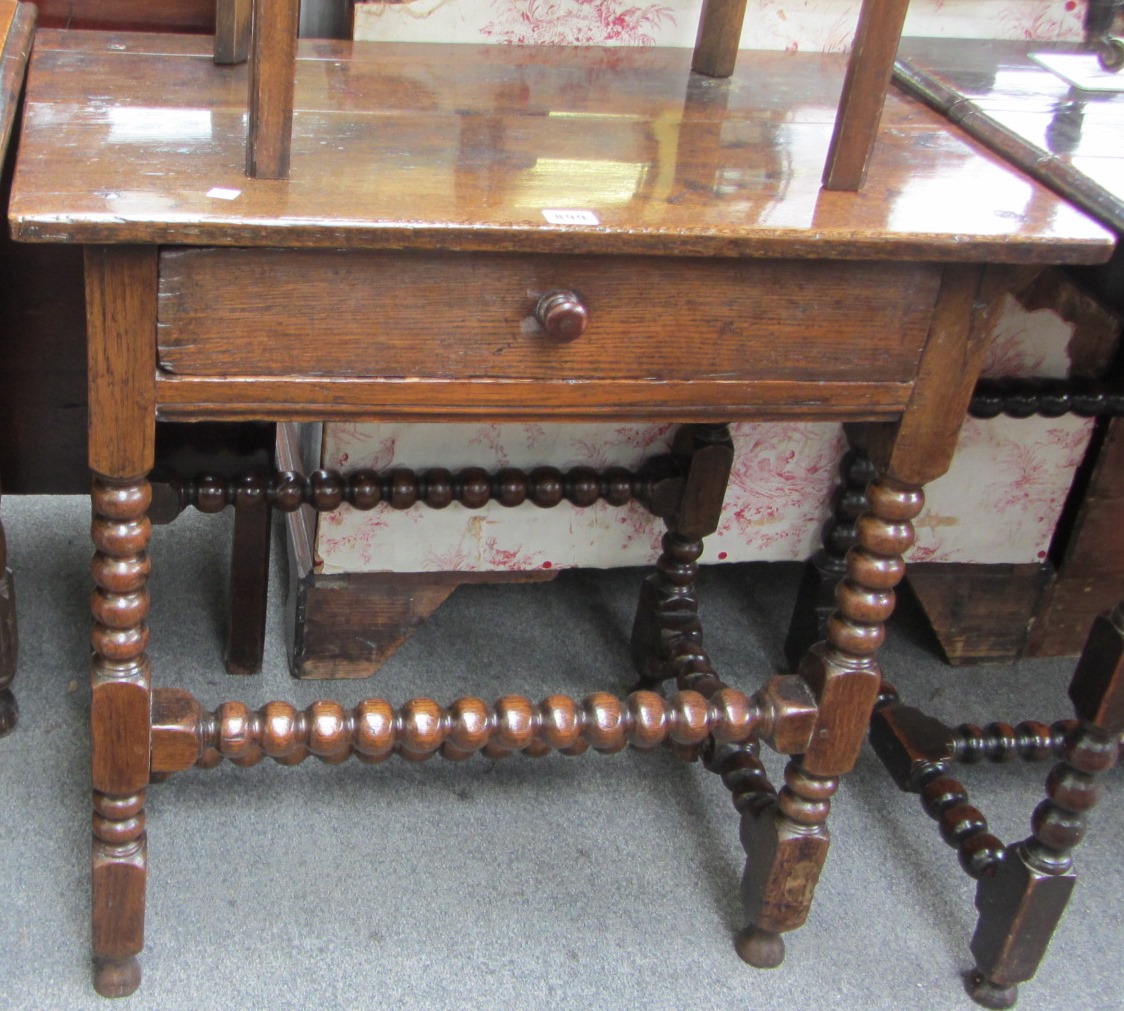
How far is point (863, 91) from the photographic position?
1.05m

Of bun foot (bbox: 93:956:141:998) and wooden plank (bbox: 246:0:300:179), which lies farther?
bun foot (bbox: 93:956:141:998)

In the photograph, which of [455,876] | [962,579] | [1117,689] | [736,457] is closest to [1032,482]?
[962,579]

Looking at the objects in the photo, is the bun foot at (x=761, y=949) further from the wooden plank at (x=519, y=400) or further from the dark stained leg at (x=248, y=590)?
the dark stained leg at (x=248, y=590)

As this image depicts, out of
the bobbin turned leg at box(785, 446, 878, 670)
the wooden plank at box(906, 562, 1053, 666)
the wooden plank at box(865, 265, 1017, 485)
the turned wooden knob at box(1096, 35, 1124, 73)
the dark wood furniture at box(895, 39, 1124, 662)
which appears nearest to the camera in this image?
the wooden plank at box(865, 265, 1017, 485)

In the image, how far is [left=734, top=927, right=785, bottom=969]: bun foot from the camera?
1344 mm

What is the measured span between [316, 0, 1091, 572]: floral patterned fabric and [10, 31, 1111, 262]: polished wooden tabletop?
15 cm

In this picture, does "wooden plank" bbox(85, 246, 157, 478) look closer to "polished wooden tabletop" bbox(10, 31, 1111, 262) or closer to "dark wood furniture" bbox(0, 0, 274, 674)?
"polished wooden tabletop" bbox(10, 31, 1111, 262)

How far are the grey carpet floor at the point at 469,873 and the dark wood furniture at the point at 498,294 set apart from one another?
3.0 inches

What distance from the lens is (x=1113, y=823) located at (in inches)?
62.3

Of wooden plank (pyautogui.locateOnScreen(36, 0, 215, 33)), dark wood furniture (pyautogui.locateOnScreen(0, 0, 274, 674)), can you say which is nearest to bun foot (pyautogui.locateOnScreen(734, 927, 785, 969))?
dark wood furniture (pyautogui.locateOnScreen(0, 0, 274, 674))

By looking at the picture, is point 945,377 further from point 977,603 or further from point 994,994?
point 977,603

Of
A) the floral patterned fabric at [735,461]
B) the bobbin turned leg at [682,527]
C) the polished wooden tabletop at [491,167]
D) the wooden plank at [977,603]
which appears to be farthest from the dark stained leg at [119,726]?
the wooden plank at [977,603]

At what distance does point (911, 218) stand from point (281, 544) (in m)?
1.11

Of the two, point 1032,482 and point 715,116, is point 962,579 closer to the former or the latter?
point 1032,482
